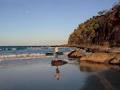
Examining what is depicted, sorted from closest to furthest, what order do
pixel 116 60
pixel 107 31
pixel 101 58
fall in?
pixel 116 60
pixel 101 58
pixel 107 31

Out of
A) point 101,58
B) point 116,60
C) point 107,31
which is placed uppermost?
point 107,31

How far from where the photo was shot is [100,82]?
29.3 metres

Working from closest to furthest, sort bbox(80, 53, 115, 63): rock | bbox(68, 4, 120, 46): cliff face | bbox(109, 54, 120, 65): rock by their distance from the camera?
bbox(109, 54, 120, 65): rock
bbox(80, 53, 115, 63): rock
bbox(68, 4, 120, 46): cliff face

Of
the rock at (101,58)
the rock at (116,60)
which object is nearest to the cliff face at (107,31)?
the rock at (101,58)

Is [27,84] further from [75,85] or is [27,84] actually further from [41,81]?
[75,85]

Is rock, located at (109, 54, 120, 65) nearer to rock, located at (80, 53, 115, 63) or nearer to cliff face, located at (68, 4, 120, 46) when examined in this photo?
rock, located at (80, 53, 115, 63)

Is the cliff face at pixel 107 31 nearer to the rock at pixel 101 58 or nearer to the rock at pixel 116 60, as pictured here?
the rock at pixel 101 58

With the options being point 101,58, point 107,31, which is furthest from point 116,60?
point 107,31

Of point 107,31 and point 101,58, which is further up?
point 107,31

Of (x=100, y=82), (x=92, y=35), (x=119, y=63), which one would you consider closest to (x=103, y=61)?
(x=119, y=63)

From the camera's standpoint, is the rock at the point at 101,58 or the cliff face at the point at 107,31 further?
the cliff face at the point at 107,31

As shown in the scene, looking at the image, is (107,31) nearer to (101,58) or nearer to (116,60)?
(101,58)

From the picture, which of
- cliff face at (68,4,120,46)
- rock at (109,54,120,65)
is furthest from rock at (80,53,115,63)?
cliff face at (68,4,120,46)

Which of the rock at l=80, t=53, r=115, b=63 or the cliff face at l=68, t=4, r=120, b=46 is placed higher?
the cliff face at l=68, t=4, r=120, b=46
